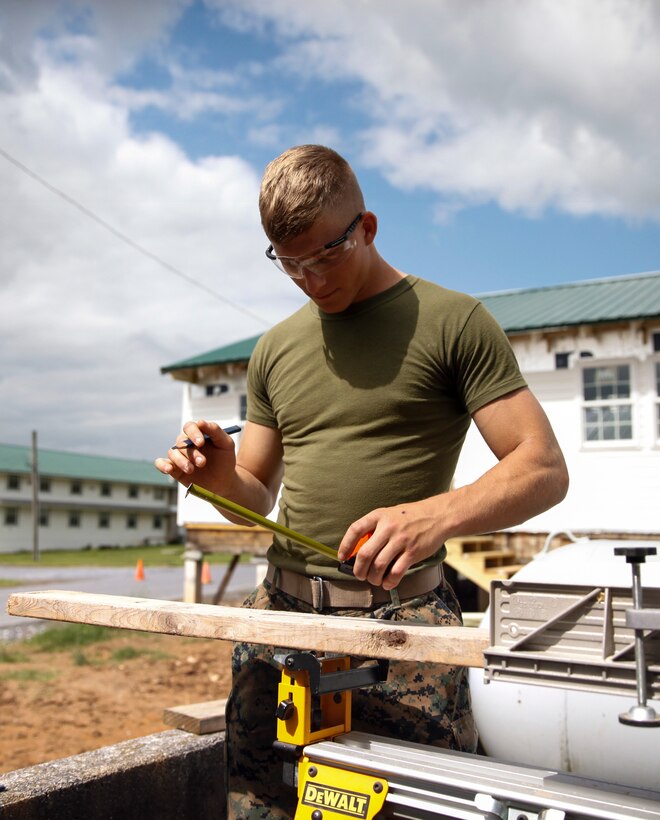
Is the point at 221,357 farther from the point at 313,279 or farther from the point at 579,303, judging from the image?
the point at 313,279

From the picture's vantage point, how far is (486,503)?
77.1 inches

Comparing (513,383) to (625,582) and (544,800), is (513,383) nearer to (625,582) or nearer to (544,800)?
(544,800)

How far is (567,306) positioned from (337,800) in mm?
14200

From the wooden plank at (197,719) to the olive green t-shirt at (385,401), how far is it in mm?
1404

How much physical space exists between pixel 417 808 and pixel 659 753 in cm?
197

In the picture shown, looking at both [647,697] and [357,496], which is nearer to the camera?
[647,697]

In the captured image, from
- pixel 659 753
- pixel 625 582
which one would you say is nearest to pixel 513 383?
pixel 625 582

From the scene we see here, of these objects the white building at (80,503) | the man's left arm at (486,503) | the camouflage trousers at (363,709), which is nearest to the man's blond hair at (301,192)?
the man's left arm at (486,503)

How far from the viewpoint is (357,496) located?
2285 millimetres

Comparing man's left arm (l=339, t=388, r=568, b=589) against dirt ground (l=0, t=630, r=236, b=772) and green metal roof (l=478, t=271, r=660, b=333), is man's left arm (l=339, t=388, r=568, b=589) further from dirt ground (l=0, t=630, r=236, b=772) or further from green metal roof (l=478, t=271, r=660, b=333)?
green metal roof (l=478, t=271, r=660, b=333)

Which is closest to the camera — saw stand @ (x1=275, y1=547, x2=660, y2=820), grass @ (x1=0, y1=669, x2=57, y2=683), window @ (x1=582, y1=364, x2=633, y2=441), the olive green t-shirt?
saw stand @ (x1=275, y1=547, x2=660, y2=820)

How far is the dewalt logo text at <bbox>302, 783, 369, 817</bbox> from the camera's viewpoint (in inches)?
65.9

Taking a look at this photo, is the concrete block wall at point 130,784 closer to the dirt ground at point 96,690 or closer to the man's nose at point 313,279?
the man's nose at point 313,279

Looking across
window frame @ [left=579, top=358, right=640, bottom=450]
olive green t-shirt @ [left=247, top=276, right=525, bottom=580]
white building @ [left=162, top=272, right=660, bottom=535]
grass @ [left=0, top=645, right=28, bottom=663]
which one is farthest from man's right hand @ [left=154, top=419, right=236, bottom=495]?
window frame @ [left=579, top=358, right=640, bottom=450]
